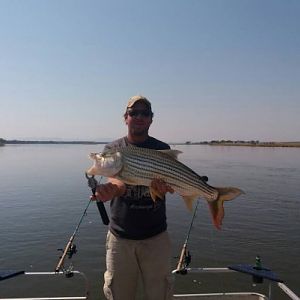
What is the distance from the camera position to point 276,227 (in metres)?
19.0

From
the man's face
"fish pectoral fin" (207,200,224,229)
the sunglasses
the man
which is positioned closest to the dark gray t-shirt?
the man

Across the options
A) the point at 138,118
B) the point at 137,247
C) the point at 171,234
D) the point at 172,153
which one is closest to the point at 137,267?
the point at 137,247

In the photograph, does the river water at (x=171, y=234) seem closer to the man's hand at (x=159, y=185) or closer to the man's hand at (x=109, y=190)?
the man's hand at (x=109, y=190)

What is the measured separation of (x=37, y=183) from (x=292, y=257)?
2301cm

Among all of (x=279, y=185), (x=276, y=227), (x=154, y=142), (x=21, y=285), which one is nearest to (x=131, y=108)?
(x=154, y=142)

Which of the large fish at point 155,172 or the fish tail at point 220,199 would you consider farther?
the fish tail at point 220,199

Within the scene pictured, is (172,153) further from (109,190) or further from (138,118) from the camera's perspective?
(109,190)

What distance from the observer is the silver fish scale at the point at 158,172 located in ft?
16.6

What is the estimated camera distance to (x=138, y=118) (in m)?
5.73

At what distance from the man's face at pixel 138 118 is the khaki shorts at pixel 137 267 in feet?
4.93

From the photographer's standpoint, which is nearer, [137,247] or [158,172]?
[158,172]

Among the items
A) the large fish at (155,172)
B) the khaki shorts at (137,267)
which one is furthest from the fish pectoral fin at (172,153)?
the khaki shorts at (137,267)

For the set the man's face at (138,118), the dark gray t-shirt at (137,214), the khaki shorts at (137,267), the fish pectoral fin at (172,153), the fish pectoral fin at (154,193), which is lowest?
the khaki shorts at (137,267)

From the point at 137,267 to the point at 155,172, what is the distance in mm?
1474
